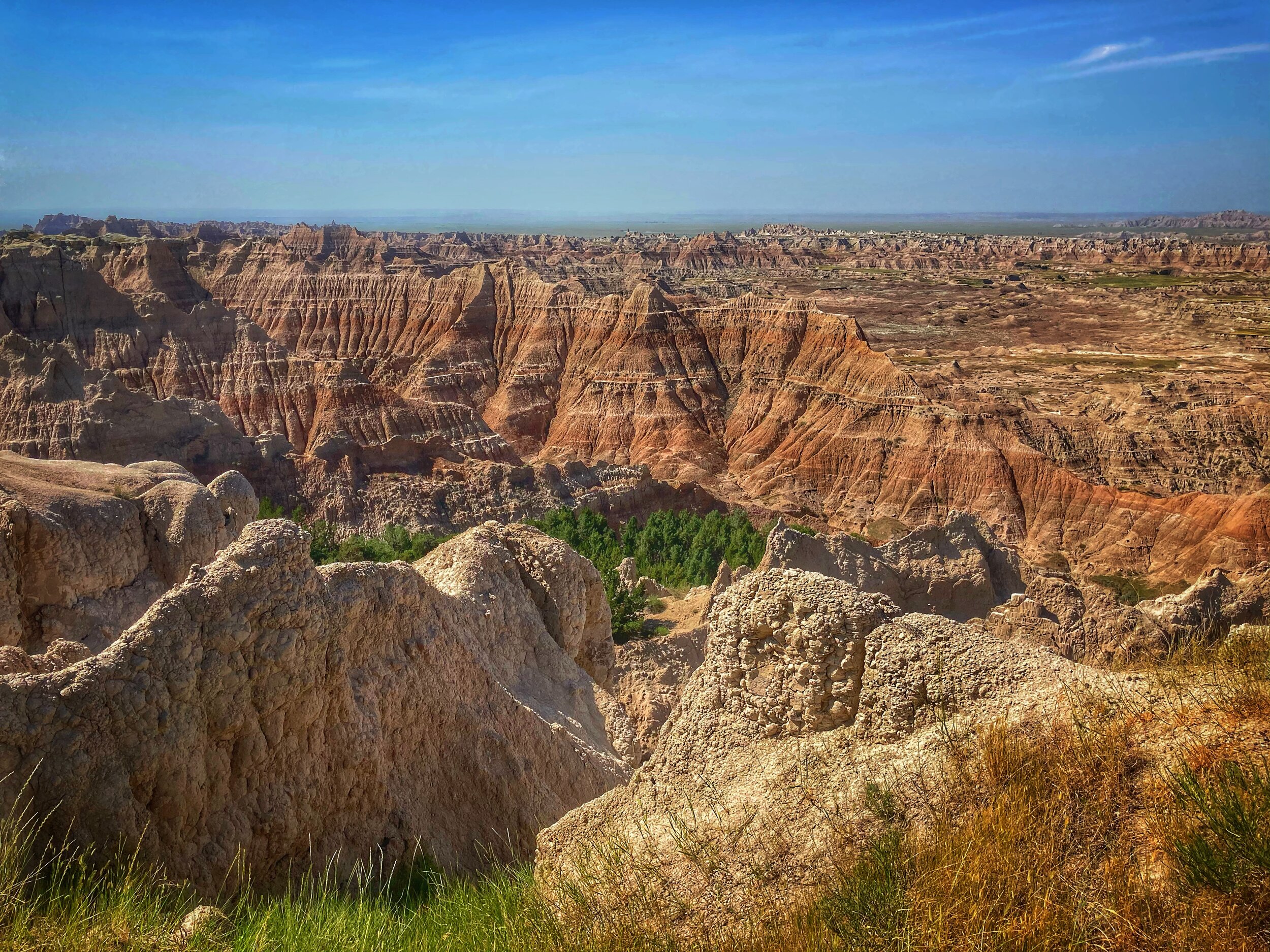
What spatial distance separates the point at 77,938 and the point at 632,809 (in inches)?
138

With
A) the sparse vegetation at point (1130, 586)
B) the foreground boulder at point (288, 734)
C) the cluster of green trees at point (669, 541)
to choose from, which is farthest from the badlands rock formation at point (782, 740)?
the sparse vegetation at point (1130, 586)

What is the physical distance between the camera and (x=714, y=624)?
24.2ft

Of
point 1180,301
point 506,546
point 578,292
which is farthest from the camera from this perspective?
point 1180,301

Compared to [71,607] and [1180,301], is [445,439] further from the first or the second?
[1180,301]

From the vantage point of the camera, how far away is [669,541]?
39.4 metres

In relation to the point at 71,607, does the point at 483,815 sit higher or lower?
lower

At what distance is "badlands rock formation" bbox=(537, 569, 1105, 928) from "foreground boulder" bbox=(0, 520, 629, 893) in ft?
6.15

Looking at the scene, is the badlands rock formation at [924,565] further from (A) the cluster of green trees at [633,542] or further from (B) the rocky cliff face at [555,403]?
(B) the rocky cliff face at [555,403]

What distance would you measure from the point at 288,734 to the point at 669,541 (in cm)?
3281

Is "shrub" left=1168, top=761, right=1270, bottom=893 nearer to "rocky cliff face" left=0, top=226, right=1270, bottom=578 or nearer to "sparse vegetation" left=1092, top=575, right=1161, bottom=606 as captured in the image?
"sparse vegetation" left=1092, top=575, right=1161, bottom=606

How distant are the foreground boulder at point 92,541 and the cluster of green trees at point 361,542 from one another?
12151 millimetres

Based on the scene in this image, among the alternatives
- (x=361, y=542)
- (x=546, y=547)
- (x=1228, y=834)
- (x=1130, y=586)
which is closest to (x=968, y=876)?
(x=1228, y=834)

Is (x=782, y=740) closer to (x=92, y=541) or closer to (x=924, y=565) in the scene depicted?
(x=92, y=541)

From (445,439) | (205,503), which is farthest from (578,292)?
(205,503)
